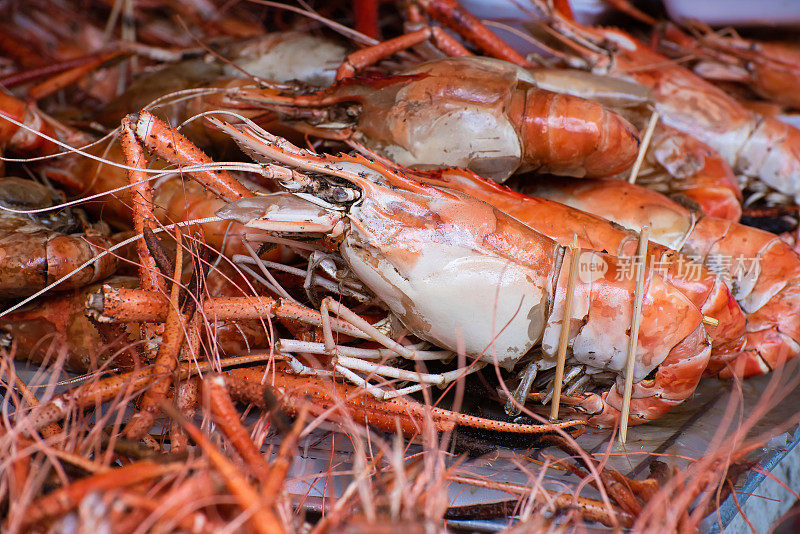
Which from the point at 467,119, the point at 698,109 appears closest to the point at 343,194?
the point at 467,119

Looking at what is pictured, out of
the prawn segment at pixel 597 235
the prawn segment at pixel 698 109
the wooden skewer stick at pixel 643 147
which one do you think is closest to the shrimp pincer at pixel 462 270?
the prawn segment at pixel 597 235

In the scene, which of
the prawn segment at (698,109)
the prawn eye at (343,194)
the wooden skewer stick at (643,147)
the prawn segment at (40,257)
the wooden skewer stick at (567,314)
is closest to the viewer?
the prawn eye at (343,194)

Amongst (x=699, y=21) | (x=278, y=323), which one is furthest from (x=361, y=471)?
(x=699, y=21)

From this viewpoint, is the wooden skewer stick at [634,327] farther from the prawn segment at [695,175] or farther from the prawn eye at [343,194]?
the prawn segment at [695,175]

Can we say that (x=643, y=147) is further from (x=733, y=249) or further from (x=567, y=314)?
(x=567, y=314)

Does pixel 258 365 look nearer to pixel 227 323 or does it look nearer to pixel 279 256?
pixel 227 323

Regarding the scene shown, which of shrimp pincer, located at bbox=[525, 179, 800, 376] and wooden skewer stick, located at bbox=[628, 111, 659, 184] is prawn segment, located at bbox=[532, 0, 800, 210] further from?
shrimp pincer, located at bbox=[525, 179, 800, 376]
